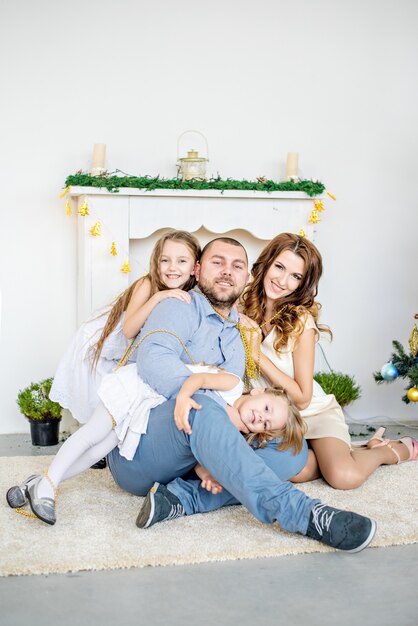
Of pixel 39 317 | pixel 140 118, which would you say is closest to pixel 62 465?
pixel 39 317

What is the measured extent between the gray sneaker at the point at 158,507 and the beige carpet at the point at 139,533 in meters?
0.03

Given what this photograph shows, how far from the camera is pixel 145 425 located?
98.9 inches

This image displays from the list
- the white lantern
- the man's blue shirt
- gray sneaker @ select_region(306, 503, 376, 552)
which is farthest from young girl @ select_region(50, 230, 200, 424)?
gray sneaker @ select_region(306, 503, 376, 552)

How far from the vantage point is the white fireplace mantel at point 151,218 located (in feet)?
12.6

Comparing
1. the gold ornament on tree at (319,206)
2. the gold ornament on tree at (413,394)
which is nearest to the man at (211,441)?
the gold ornament on tree at (413,394)

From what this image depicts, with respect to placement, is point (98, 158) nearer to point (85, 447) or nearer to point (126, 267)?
point (126, 267)

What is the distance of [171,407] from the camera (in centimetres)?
246

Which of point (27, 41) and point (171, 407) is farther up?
point (27, 41)

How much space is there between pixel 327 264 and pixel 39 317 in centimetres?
162

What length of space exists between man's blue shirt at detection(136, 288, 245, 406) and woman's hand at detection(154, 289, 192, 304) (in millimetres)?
23

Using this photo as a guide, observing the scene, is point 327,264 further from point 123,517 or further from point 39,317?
point 123,517

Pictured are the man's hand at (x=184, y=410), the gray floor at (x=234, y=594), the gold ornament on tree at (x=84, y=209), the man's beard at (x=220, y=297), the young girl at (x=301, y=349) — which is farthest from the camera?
the gold ornament on tree at (x=84, y=209)

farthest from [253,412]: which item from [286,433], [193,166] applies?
[193,166]

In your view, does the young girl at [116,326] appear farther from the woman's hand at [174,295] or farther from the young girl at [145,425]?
the young girl at [145,425]
